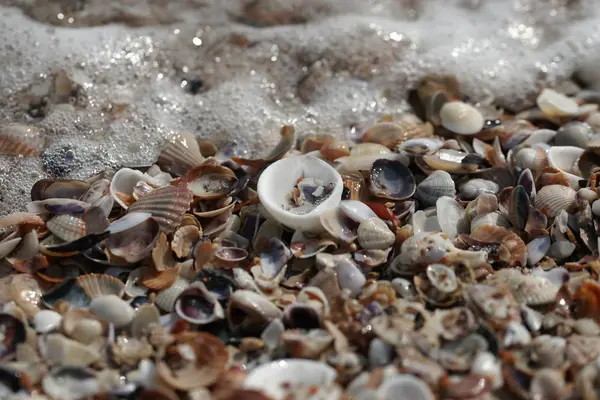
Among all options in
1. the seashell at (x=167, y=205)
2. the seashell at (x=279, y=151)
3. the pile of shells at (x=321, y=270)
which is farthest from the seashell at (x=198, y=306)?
the seashell at (x=279, y=151)

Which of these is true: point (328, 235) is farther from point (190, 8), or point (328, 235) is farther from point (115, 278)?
point (190, 8)

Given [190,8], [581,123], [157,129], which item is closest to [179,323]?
[157,129]

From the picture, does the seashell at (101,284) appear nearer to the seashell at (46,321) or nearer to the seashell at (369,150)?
the seashell at (46,321)

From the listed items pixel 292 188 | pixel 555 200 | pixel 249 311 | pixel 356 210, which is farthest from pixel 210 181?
pixel 555 200

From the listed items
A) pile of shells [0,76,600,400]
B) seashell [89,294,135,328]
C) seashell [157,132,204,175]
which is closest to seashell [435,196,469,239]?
pile of shells [0,76,600,400]

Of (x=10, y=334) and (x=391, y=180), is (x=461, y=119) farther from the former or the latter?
(x=10, y=334)
